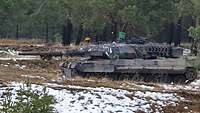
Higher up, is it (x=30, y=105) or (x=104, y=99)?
(x=30, y=105)

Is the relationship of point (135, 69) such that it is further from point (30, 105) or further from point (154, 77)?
point (30, 105)

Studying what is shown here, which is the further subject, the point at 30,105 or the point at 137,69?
the point at 137,69

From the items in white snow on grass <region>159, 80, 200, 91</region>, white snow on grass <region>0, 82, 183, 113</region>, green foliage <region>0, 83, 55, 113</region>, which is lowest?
white snow on grass <region>159, 80, 200, 91</region>

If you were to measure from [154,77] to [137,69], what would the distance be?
3.11ft

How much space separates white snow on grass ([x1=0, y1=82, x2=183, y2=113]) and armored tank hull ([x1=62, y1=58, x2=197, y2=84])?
7162 millimetres

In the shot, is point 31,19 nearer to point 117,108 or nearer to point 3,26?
point 3,26

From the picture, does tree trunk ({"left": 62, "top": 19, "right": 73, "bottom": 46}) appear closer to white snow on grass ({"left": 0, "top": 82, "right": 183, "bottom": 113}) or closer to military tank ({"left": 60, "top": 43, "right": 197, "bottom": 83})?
military tank ({"left": 60, "top": 43, "right": 197, "bottom": 83})

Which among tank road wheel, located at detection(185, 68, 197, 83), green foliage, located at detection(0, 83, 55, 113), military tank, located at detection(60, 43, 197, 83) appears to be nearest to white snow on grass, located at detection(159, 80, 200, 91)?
tank road wheel, located at detection(185, 68, 197, 83)

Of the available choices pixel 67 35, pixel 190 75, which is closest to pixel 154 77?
pixel 190 75

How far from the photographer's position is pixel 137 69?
991 inches

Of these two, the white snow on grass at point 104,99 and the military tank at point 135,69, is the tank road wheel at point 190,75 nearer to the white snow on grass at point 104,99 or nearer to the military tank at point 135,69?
the military tank at point 135,69

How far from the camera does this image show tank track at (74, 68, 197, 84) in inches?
984

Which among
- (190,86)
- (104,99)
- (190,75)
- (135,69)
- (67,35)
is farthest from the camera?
(67,35)

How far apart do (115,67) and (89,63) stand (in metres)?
1.28
